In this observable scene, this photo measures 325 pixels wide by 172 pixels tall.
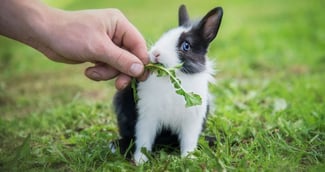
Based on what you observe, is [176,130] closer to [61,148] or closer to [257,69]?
[61,148]

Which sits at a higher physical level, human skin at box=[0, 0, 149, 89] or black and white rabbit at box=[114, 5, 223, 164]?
human skin at box=[0, 0, 149, 89]

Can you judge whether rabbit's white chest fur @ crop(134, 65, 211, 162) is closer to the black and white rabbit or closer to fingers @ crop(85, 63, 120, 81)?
the black and white rabbit

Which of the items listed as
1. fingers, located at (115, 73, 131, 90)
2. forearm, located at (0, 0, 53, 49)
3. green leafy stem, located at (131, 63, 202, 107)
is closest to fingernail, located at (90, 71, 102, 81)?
fingers, located at (115, 73, 131, 90)

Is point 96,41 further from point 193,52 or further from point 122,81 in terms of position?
point 193,52

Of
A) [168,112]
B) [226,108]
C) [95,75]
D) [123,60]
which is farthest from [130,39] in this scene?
[226,108]

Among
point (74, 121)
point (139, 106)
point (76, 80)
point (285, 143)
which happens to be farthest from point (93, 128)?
point (76, 80)

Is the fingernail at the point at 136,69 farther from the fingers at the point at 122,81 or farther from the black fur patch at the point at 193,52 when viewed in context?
the black fur patch at the point at 193,52

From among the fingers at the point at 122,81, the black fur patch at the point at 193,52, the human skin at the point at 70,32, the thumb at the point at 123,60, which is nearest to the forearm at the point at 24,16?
the human skin at the point at 70,32
